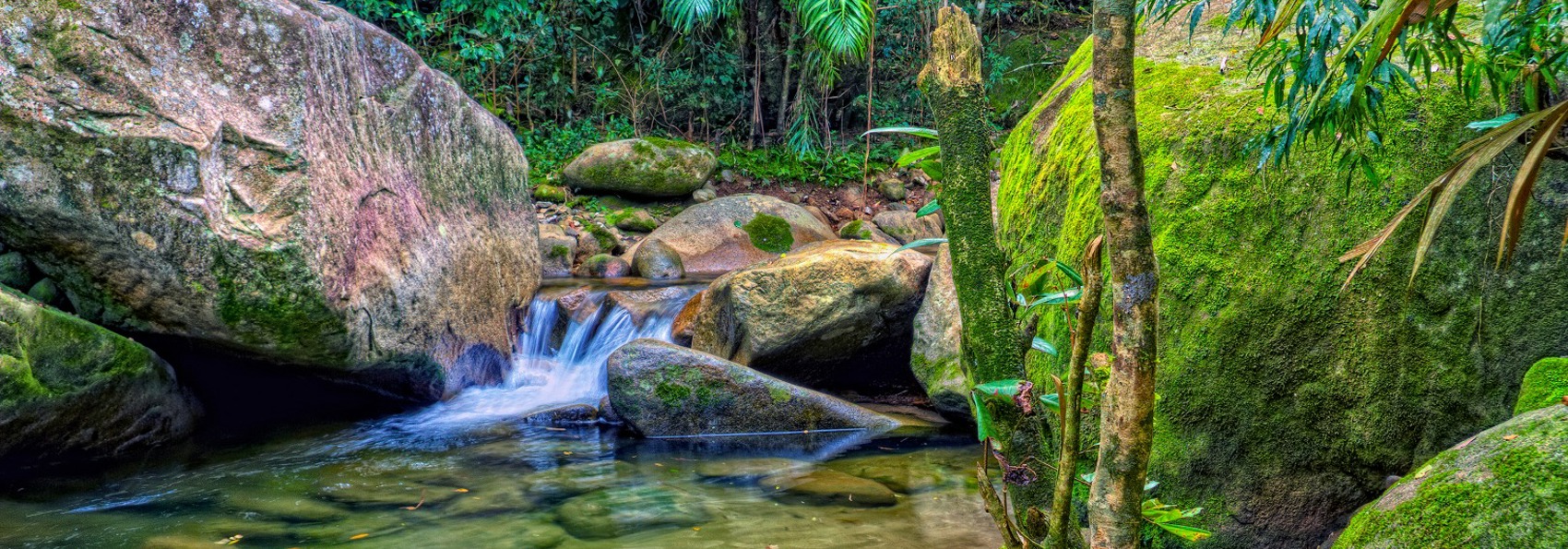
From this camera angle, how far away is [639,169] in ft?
37.2

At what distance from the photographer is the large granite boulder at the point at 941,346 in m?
5.39

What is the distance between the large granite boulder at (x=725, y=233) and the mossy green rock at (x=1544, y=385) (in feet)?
26.5

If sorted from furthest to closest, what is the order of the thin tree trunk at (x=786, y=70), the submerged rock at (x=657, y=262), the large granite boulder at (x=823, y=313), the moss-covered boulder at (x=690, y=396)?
the thin tree trunk at (x=786, y=70) → the submerged rock at (x=657, y=262) → the large granite boulder at (x=823, y=313) → the moss-covered boulder at (x=690, y=396)

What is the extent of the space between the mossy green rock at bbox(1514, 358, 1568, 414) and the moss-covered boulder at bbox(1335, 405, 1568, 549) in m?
0.31

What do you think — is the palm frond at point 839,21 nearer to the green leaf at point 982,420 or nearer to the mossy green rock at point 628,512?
the mossy green rock at point 628,512

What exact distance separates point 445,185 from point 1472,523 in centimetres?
566

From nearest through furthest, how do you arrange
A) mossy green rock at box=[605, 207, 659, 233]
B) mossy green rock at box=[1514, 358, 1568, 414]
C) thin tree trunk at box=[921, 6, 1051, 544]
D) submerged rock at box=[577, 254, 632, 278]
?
thin tree trunk at box=[921, 6, 1051, 544], mossy green rock at box=[1514, 358, 1568, 414], submerged rock at box=[577, 254, 632, 278], mossy green rock at box=[605, 207, 659, 233]

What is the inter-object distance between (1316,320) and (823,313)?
11.3 feet

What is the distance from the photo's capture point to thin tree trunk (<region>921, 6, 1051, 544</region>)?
189 cm

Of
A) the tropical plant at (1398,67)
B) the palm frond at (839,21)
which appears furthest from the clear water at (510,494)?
the palm frond at (839,21)

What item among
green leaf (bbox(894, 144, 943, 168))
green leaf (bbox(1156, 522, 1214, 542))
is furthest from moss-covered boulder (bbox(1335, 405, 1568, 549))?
green leaf (bbox(894, 144, 943, 168))

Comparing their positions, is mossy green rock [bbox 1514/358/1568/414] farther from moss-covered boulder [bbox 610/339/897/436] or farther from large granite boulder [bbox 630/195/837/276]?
large granite boulder [bbox 630/195/837/276]

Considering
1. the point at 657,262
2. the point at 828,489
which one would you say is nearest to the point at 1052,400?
the point at 828,489

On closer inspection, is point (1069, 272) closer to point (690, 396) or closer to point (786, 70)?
point (690, 396)
